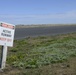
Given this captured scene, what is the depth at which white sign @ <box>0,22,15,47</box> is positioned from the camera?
1211 centimetres

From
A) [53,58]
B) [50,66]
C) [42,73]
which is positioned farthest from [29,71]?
[53,58]

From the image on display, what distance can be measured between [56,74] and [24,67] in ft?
6.80

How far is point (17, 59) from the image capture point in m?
14.5

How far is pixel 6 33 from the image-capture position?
12.4 m

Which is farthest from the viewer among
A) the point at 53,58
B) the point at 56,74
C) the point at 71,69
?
the point at 53,58

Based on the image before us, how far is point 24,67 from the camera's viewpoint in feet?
41.0

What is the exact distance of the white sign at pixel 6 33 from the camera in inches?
477

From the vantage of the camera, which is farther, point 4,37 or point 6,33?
point 6,33

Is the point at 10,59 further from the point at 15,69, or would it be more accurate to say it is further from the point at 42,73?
the point at 42,73

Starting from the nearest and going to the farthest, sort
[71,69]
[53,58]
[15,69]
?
[71,69] → [15,69] → [53,58]

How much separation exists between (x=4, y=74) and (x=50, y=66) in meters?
2.09

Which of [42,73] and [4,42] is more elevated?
[4,42]

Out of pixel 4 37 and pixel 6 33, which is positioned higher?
pixel 6 33

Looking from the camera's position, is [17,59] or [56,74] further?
[17,59]
